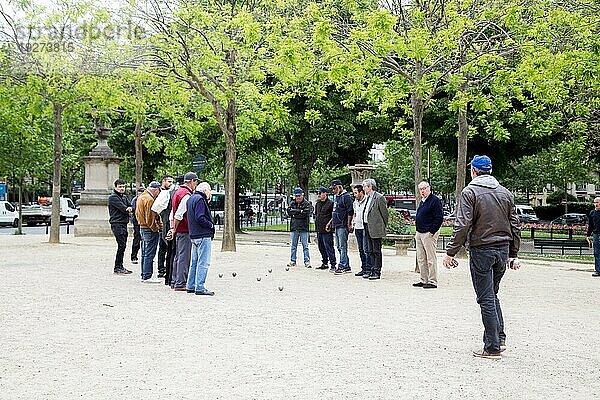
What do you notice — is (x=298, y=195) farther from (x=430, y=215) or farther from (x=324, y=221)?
(x=430, y=215)

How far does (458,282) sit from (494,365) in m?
7.15

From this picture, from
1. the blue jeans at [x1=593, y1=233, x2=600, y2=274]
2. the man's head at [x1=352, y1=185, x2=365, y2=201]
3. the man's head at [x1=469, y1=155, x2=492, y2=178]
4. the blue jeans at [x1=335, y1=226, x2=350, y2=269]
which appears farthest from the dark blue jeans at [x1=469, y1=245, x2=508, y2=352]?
the blue jeans at [x1=593, y1=233, x2=600, y2=274]

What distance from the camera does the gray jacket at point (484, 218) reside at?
7.25m

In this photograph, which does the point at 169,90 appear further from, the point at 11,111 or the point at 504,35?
the point at 504,35

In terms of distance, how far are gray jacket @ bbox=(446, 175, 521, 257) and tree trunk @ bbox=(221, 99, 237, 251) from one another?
511 inches

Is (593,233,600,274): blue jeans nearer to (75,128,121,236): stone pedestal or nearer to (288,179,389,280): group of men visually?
(288,179,389,280): group of men

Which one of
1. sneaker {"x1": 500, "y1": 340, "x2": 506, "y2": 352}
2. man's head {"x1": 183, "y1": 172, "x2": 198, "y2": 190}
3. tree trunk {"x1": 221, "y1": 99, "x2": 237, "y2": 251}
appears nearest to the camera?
sneaker {"x1": 500, "y1": 340, "x2": 506, "y2": 352}

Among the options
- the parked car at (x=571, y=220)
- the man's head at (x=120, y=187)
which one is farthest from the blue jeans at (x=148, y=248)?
the parked car at (x=571, y=220)

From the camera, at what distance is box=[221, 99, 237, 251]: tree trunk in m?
20.0

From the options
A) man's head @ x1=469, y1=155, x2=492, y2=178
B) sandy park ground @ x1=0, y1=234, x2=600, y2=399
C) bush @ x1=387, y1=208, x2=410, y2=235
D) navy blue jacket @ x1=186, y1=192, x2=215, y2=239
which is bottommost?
sandy park ground @ x1=0, y1=234, x2=600, y2=399

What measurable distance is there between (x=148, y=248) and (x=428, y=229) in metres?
4.85

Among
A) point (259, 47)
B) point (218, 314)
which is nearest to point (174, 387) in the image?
point (218, 314)

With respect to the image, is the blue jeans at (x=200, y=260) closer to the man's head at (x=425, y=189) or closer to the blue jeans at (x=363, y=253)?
the man's head at (x=425, y=189)

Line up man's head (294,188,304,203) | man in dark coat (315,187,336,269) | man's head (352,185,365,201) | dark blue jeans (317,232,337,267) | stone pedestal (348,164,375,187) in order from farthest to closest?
stone pedestal (348,164,375,187) < man's head (294,188,304,203) < dark blue jeans (317,232,337,267) < man in dark coat (315,187,336,269) < man's head (352,185,365,201)
